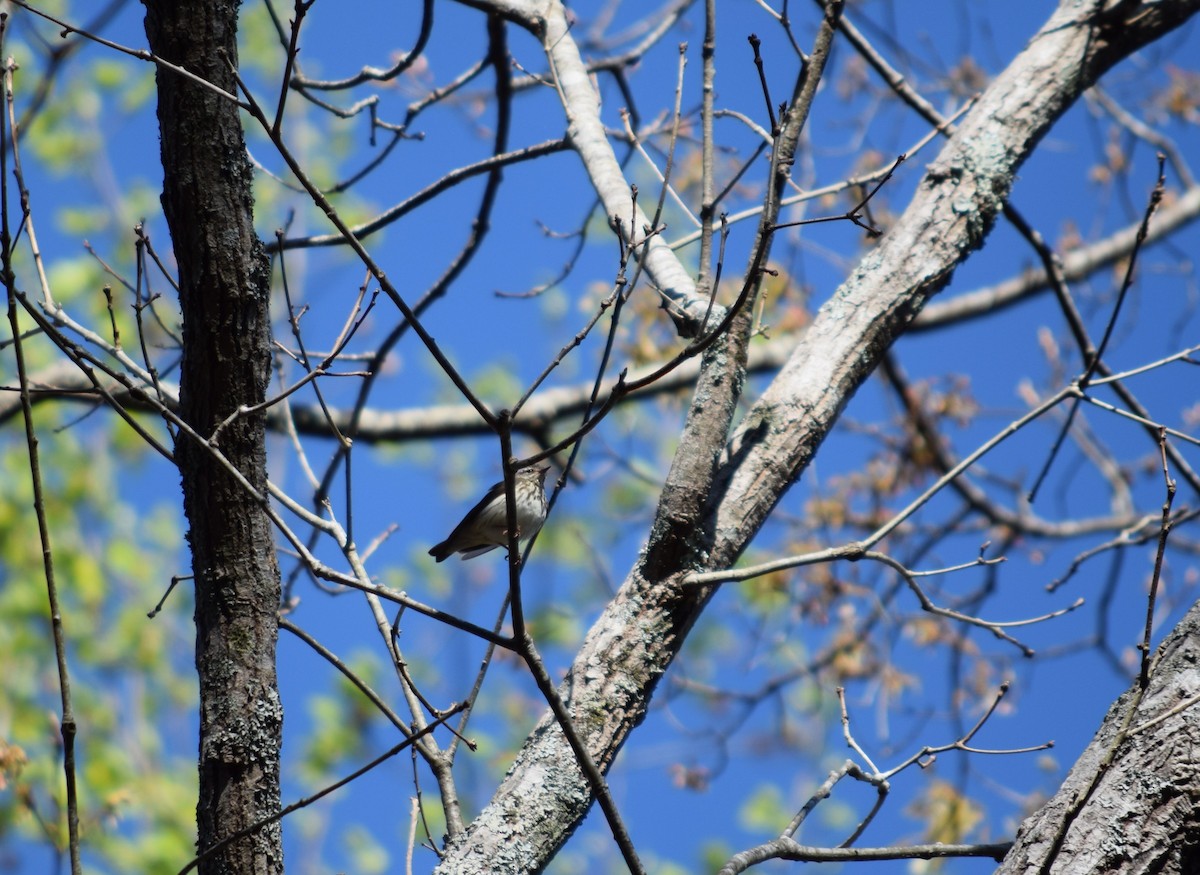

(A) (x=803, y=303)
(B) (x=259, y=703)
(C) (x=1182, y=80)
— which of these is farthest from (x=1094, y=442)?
(B) (x=259, y=703)

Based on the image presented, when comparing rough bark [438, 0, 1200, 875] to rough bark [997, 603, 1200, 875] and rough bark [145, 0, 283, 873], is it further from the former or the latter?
rough bark [997, 603, 1200, 875]

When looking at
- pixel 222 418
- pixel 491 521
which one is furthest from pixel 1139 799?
pixel 491 521

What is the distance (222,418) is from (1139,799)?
5.99 ft

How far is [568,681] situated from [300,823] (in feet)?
32.9

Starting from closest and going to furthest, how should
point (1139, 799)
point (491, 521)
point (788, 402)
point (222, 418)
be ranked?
point (1139, 799), point (222, 418), point (788, 402), point (491, 521)

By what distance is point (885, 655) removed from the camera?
6562 millimetres

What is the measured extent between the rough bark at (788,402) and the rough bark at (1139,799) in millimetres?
945

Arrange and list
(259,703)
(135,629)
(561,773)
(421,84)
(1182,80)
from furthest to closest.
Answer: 1. (135,629)
2. (1182,80)
3. (421,84)
4. (561,773)
5. (259,703)

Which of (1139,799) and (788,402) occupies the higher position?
(788,402)

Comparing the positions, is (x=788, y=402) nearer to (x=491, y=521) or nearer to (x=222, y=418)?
(x=222, y=418)

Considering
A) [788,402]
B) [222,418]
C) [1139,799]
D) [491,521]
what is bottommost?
[1139,799]

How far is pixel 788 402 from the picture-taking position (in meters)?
2.86

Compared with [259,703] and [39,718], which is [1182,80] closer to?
[259,703]

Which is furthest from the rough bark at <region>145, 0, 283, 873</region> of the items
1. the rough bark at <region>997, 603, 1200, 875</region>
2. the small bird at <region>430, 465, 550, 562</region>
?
the small bird at <region>430, 465, 550, 562</region>
